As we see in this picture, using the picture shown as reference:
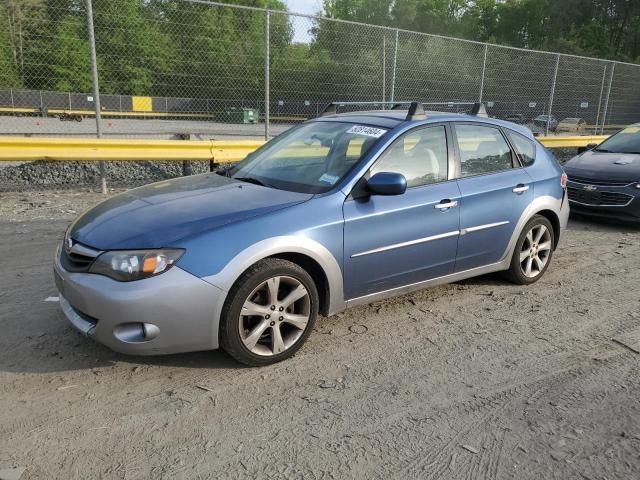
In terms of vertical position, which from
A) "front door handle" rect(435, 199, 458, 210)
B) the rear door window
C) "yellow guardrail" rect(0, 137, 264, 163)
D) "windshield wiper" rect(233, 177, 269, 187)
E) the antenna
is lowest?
"yellow guardrail" rect(0, 137, 264, 163)

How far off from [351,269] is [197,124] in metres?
13.0

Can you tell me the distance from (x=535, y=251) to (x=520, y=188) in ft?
2.24

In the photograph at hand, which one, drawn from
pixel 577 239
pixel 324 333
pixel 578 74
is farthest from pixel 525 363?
pixel 578 74

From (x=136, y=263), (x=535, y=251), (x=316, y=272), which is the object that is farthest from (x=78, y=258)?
(x=535, y=251)

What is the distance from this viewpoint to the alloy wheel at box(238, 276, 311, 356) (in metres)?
3.42

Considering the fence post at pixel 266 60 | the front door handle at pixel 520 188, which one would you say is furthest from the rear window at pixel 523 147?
the fence post at pixel 266 60

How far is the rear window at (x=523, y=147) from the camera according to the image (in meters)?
5.11

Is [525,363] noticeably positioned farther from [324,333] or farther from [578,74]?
[578,74]

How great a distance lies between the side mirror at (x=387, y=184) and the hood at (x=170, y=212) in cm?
49

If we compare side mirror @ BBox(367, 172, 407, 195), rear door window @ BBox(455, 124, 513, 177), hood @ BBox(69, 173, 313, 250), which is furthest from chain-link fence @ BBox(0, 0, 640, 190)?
hood @ BBox(69, 173, 313, 250)

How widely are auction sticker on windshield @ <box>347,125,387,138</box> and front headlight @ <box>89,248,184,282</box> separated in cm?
181

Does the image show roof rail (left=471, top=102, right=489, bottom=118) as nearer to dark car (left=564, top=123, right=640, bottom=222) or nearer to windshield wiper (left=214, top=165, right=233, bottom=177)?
windshield wiper (left=214, top=165, right=233, bottom=177)

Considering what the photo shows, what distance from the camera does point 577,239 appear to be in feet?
23.2

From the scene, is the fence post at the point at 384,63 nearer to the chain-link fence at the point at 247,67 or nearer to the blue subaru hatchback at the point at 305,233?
the chain-link fence at the point at 247,67
